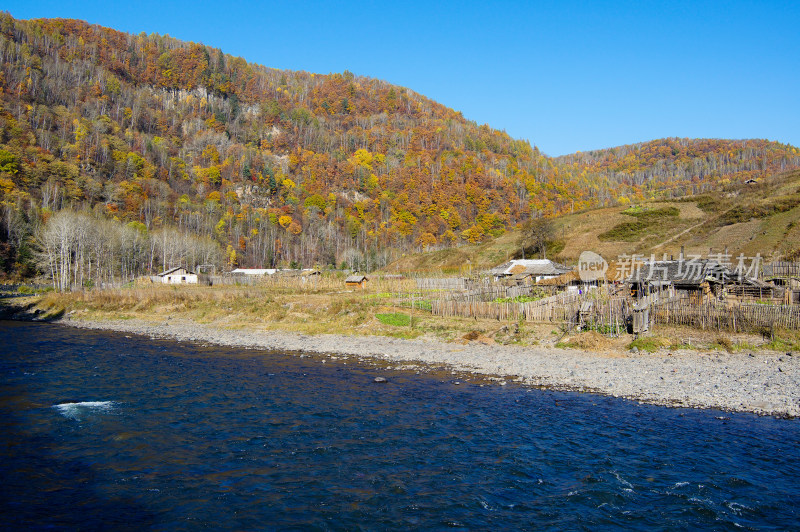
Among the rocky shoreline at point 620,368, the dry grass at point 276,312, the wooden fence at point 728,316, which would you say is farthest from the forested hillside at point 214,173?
the wooden fence at point 728,316

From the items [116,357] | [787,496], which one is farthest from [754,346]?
[116,357]

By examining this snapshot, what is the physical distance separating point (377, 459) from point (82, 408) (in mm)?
10305

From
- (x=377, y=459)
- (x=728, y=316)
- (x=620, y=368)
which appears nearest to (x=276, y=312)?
(x=620, y=368)

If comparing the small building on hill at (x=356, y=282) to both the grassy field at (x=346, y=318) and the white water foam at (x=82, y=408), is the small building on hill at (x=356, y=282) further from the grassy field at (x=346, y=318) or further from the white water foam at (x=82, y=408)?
the white water foam at (x=82, y=408)

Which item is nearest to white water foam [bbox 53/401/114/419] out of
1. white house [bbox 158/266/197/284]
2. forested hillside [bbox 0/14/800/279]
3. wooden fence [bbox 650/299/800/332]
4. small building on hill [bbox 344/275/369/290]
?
wooden fence [bbox 650/299/800/332]

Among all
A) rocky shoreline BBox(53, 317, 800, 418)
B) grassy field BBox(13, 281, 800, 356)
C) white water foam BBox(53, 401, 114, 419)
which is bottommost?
white water foam BBox(53, 401, 114, 419)

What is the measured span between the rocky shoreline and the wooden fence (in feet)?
9.08

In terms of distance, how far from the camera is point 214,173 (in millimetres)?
146000

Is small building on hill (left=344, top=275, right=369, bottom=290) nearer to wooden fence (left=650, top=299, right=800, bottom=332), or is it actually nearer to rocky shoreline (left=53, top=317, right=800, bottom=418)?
rocky shoreline (left=53, top=317, right=800, bottom=418)

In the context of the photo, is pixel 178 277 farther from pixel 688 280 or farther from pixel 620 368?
pixel 620 368

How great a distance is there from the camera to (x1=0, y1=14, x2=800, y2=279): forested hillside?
99562 millimetres

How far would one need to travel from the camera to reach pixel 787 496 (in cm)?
938

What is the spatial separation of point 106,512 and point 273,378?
10846mm

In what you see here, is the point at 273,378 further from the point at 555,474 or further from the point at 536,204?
the point at 536,204
